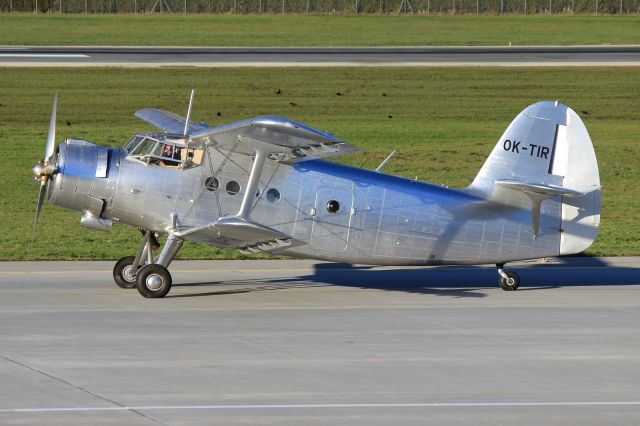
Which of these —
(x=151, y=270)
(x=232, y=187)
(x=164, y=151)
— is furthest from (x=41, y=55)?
(x=151, y=270)

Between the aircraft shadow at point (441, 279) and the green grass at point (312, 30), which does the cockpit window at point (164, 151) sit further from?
the green grass at point (312, 30)

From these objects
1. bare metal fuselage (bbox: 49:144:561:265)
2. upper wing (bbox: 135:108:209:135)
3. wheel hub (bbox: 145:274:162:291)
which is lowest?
wheel hub (bbox: 145:274:162:291)

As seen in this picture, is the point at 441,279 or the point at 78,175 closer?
the point at 78,175

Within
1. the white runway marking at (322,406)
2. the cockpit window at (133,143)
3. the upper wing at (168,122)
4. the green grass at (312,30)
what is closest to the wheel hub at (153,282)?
the cockpit window at (133,143)

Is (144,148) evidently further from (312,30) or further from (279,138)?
(312,30)

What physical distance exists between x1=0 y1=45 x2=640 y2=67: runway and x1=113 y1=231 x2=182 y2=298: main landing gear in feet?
111

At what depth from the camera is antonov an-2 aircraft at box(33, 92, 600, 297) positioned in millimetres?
18297

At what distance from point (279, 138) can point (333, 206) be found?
1.60m

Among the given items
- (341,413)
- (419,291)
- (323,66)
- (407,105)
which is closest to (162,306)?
(419,291)

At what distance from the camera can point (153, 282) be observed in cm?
1836

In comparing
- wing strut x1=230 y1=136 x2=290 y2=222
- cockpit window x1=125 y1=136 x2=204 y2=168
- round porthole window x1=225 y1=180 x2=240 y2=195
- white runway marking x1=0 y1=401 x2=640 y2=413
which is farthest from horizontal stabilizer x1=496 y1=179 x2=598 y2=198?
white runway marking x1=0 y1=401 x2=640 y2=413

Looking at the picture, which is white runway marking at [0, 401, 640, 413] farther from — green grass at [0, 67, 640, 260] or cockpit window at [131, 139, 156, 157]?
green grass at [0, 67, 640, 260]

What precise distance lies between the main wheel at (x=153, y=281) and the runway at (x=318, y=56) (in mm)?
34780

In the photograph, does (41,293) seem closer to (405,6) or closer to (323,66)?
(323,66)
